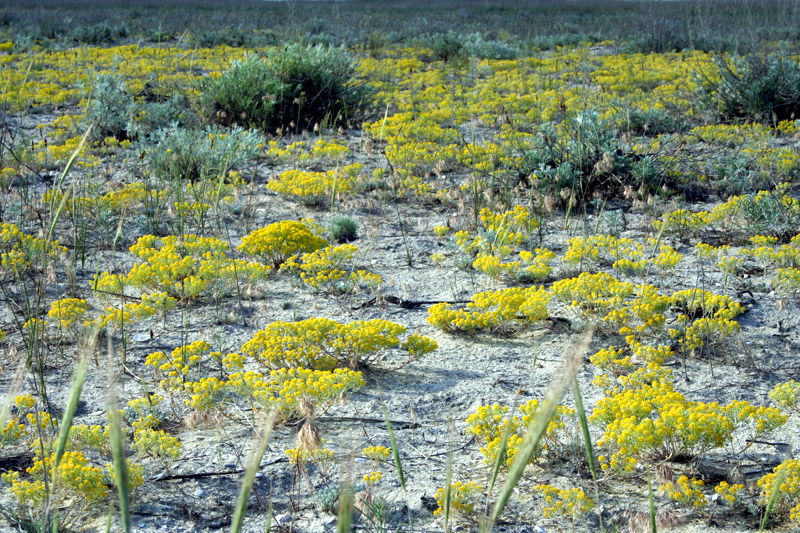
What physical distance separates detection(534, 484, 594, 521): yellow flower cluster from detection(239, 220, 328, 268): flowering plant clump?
9.41ft

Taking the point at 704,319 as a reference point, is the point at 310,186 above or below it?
above

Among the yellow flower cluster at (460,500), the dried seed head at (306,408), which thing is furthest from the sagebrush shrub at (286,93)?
the yellow flower cluster at (460,500)

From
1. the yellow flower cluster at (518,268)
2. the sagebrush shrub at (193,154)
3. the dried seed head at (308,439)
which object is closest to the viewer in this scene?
the dried seed head at (308,439)

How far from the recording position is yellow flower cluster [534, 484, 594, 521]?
269cm

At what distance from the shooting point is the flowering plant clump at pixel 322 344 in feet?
12.3

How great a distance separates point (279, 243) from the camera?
521cm

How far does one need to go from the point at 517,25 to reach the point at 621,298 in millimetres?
17949

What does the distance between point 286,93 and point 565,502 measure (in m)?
7.02

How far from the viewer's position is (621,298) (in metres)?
4.16

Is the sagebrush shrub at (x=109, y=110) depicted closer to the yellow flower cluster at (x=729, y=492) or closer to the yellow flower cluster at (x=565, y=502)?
the yellow flower cluster at (x=565, y=502)

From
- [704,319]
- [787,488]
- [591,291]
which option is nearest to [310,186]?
[591,291]

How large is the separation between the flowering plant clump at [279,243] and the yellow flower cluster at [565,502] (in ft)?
9.41

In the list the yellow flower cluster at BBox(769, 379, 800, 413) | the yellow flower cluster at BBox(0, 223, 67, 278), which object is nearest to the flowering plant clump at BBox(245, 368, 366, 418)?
the yellow flower cluster at BBox(769, 379, 800, 413)

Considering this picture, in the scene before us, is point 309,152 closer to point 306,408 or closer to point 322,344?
point 322,344
